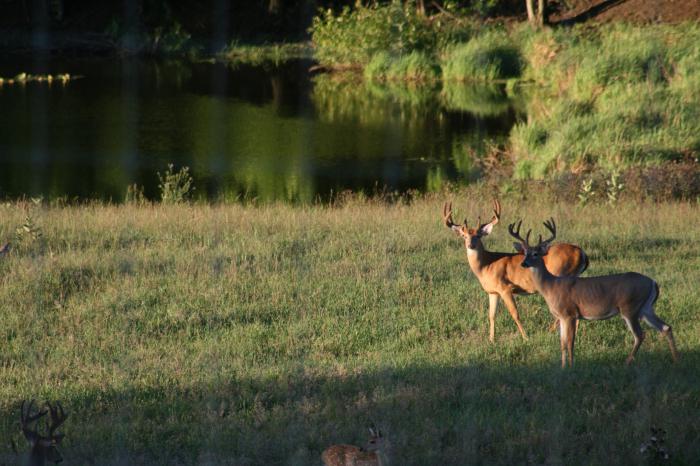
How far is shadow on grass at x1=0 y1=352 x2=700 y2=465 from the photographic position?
6.47 meters

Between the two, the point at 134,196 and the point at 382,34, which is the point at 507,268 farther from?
the point at 382,34

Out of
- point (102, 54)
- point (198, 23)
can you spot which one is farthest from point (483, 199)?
point (198, 23)

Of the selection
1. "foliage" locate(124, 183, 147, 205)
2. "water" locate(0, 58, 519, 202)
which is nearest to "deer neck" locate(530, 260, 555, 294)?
"foliage" locate(124, 183, 147, 205)

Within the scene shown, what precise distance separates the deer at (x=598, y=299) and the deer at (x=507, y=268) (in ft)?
1.50

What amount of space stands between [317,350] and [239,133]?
56.2ft

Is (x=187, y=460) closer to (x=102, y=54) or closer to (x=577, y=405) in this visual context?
(x=577, y=405)

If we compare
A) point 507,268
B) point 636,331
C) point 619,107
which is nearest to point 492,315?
point 507,268

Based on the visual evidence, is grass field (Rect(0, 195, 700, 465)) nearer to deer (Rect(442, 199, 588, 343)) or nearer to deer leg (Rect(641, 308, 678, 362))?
deer leg (Rect(641, 308, 678, 362))

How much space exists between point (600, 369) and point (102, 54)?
3711cm

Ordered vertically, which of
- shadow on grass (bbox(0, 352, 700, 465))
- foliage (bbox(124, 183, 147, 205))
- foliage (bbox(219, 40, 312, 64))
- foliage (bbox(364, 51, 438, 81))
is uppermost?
foliage (bbox(219, 40, 312, 64))

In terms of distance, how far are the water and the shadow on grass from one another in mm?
10439

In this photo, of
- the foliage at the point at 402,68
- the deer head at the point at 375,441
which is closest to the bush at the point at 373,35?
the foliage at the point at 402,68

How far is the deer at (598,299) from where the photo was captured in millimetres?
7754

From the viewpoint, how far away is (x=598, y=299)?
25.7ft
